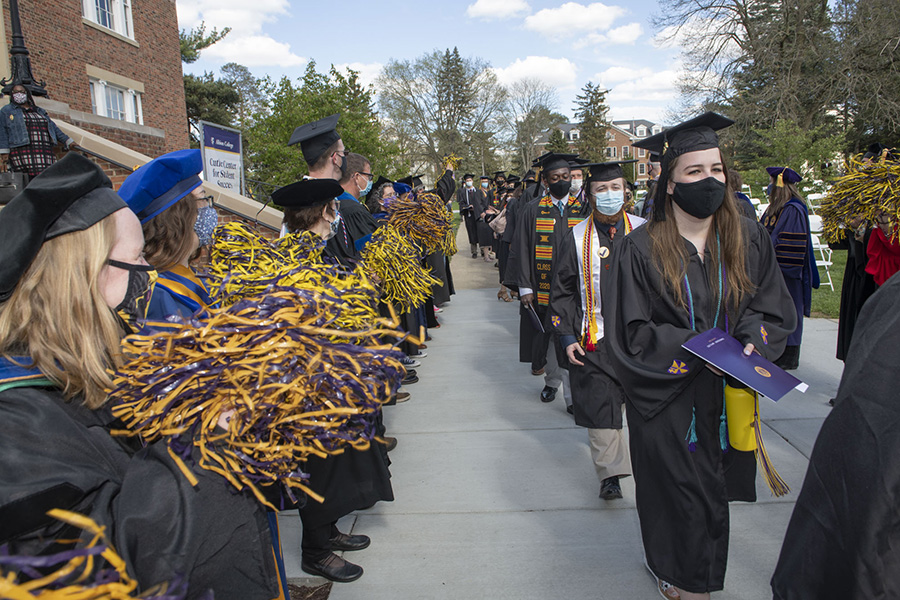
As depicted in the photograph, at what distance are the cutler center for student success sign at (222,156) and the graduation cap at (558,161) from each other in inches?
187

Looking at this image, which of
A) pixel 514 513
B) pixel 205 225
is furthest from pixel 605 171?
pixel 205 225

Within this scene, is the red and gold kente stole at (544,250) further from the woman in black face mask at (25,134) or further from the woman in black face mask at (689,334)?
the woman in black face mask at (25,134)

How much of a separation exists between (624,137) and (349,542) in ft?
331

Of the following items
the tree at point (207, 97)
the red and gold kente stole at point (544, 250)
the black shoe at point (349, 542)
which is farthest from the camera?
the tree at point (207, 97)

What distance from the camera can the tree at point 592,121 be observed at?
60812 mm

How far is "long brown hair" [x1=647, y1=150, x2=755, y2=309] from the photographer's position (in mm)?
2551

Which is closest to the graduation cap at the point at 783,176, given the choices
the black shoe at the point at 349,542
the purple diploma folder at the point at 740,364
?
the purple diploma folder at the point at 740,364

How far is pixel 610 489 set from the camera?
3789 mm

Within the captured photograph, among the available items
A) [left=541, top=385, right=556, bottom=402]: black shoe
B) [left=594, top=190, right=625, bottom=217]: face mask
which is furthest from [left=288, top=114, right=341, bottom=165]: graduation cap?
[left=541, top=385, right=556, bottom=402]: black shoe

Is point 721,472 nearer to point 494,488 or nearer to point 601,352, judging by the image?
point 601,352

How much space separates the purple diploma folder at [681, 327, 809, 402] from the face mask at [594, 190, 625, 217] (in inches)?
70.6

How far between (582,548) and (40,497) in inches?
113

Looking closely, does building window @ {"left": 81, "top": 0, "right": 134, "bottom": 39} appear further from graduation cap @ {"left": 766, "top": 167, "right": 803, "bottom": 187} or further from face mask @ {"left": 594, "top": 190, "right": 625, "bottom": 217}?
graduation cap @ {"left": 766, "top": 167, "right": 803, "bottom": 187}

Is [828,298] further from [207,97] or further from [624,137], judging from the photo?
[624,137]
